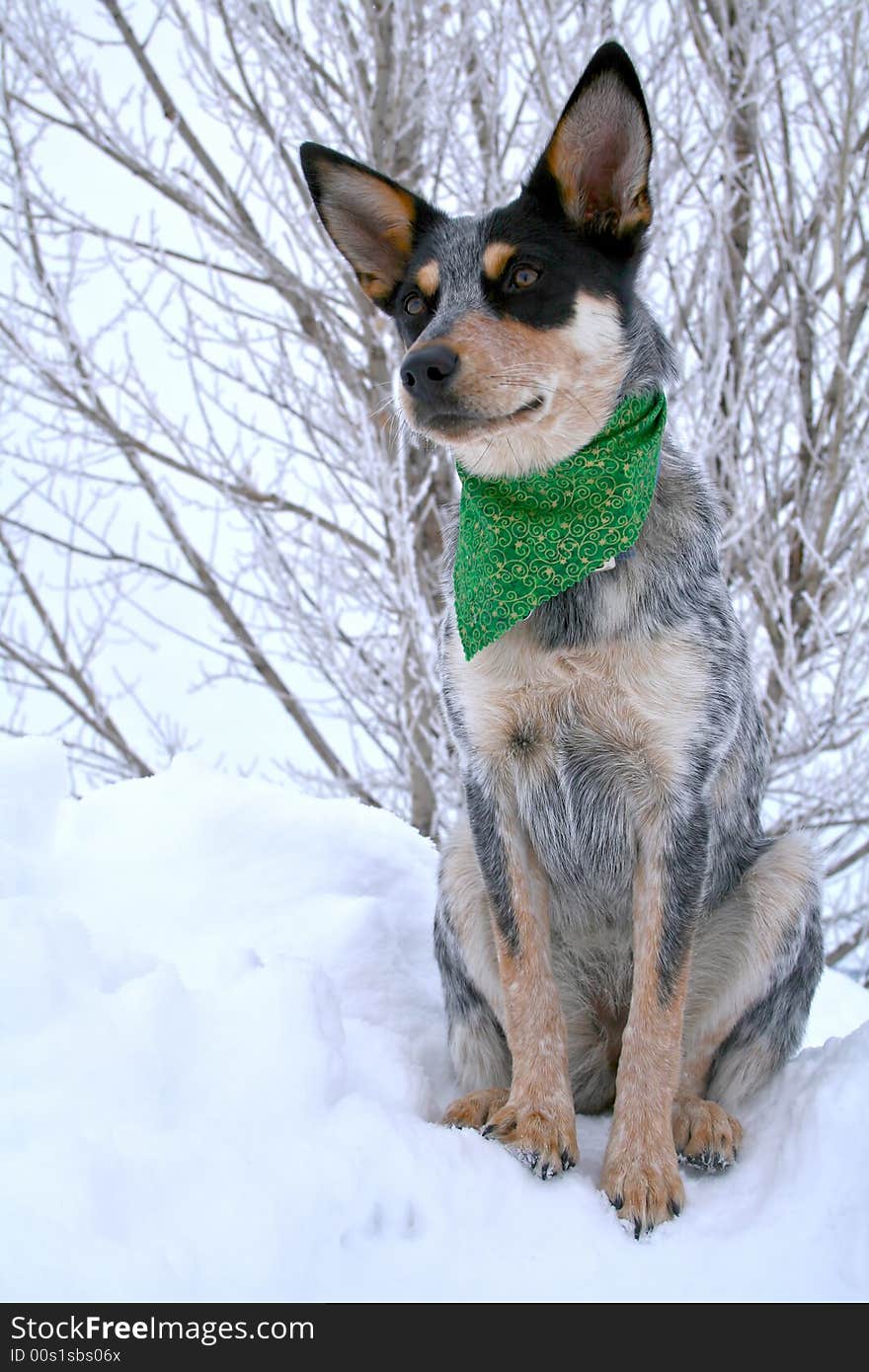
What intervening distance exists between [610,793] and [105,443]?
3.85 m

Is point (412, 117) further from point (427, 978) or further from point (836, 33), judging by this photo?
point (427, 978)

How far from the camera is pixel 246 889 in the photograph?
9.63 ft

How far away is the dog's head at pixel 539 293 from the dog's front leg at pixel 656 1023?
0.83 m

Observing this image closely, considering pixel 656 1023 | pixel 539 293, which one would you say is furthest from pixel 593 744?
pixel 539 293

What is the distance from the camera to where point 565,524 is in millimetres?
2225

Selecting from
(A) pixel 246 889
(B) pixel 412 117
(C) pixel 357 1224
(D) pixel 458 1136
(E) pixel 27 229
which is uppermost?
(B) pixel 412 117

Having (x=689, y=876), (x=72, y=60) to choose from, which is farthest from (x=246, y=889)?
(x=72, y=60)

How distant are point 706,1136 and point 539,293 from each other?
1686 millimetres

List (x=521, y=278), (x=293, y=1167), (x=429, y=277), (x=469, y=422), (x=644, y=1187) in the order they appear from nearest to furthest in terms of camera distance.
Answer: (x=293, y=1167) → (x=644, y=1187) → (x=469, y=422) → (x=521, y=278) → (x=429, y=277)

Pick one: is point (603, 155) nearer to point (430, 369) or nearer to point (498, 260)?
point (498, 260)

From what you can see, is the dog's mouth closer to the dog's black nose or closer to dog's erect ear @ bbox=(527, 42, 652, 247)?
the dog's black nose

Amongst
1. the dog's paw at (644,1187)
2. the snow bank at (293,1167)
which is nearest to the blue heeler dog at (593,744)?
the dog's paw at (644,1187)

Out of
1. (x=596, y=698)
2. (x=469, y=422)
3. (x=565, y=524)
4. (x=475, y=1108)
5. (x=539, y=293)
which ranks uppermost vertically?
(x=539, y=293)

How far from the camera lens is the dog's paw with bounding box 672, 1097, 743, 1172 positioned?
7.10ft
